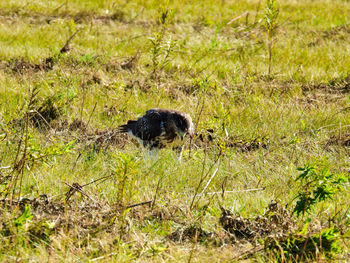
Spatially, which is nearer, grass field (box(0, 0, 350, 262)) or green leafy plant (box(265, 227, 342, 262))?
green leafy plant (box(265, 227, 342, 262))

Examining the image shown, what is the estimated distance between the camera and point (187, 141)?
18.8 feet

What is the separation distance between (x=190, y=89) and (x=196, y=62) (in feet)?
3.73

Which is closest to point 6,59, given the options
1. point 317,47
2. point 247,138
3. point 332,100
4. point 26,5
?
point 26,5

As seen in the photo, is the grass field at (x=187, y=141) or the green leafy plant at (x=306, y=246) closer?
the green leafy plant at (x=306, y=246)

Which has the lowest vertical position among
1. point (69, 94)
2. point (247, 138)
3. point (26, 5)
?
point (247, 138)

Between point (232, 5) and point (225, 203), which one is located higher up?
point (232, 5)

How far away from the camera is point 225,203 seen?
4.18m

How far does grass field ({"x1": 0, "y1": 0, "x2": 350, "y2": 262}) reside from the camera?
3482 millimetres

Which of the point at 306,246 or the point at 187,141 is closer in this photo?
the point at 306,246

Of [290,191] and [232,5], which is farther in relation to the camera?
[232,5]

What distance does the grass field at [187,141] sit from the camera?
3.48 metres

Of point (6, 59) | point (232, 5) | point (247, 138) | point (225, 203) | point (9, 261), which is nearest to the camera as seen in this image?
point (9, 261)

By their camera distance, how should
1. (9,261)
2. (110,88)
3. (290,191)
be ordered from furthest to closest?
1. (110,88)
2. (290,191)
3. (9,261)

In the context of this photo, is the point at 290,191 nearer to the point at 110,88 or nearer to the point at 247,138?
the point at 247,138
